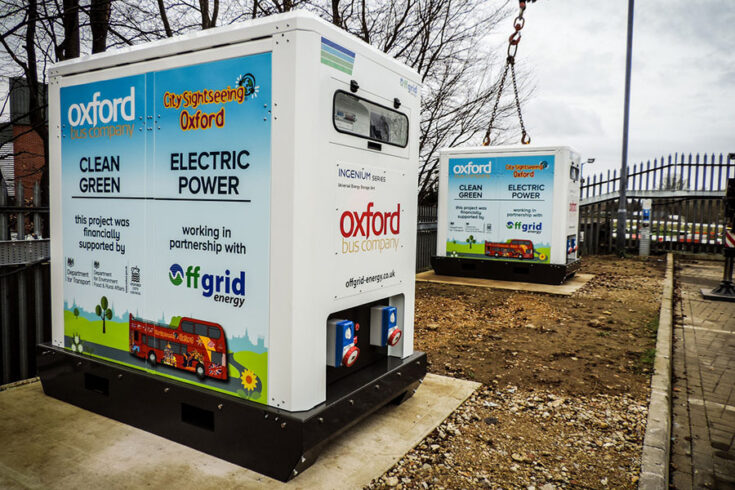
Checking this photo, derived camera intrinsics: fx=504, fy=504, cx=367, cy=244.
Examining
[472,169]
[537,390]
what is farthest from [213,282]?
[472,169]

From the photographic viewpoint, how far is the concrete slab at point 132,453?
2812mm

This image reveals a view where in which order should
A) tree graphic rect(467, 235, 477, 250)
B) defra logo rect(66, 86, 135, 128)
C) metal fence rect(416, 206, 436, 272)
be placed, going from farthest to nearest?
metal fence rect(416, 206, 436, 272) < tree graphic rect(467, 235, 477, 250) < defra logo rect(66, 86, 135, 128)

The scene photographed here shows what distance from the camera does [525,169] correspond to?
10.3 m

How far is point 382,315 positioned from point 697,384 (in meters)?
3.55

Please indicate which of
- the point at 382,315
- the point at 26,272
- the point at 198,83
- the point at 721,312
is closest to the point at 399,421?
the point at 382,315

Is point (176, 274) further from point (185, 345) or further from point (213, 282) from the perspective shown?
point (185, 345)

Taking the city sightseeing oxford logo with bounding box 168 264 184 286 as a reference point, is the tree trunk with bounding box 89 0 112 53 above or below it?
above

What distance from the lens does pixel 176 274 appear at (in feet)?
10.5

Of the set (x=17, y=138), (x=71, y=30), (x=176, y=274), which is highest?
(x=71, y=30)

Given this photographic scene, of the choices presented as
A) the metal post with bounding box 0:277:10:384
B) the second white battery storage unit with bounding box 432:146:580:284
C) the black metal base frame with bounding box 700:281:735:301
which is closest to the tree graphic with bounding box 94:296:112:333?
the metal post with bounding box 0:277:10:384

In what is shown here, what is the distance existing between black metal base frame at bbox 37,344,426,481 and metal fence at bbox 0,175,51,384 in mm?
867

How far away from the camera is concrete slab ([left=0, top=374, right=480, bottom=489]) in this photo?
281 cm

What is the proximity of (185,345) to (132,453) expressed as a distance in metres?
0.71

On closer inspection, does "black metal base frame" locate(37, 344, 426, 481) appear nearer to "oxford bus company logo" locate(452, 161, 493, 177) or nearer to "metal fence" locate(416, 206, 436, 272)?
"oxford bus company logo" locate(452, 161, 493, 177)
